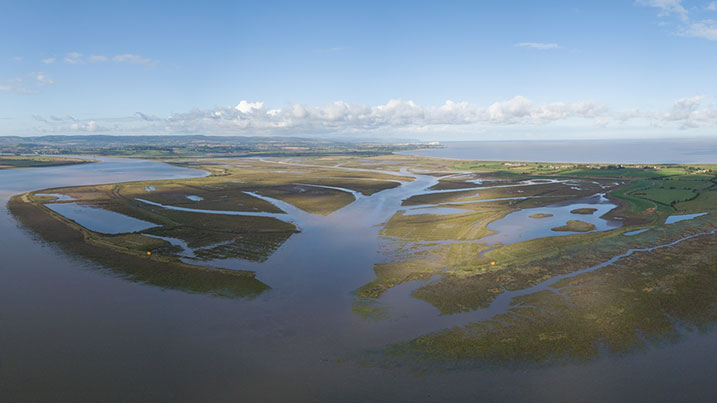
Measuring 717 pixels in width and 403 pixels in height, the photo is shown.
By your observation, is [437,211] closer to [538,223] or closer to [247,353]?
[538,223]

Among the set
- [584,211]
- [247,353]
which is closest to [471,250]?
[247,353]

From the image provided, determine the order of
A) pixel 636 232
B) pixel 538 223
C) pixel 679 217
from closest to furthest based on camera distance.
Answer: pixel 636 232
pixel 538 223
pixel 679 217

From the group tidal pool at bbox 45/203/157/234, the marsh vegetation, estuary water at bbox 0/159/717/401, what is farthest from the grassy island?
tidal pool at bbox 45/203/157/234

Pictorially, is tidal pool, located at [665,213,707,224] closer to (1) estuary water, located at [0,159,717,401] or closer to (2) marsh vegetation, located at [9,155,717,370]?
(2) marsh vegetation, located at [9,155,717,370]

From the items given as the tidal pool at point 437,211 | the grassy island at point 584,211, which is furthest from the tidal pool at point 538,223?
the tidal pool at point 437,211

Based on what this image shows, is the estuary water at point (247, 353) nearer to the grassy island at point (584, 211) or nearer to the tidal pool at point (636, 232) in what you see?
the tidal pool at point (636, 232)

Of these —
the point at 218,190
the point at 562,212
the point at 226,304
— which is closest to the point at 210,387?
the point at 226,304
